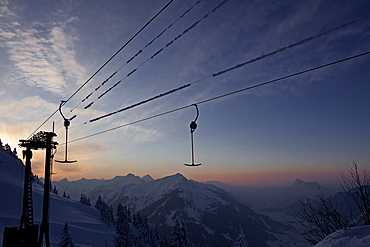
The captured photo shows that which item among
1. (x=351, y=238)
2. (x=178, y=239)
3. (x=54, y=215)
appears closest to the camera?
(x=351, y=238)

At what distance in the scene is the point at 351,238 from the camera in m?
6.95

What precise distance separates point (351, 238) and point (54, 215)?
91.0m

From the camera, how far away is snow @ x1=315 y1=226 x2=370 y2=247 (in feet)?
21.1

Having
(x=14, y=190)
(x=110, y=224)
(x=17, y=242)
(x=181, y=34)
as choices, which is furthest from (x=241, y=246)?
(x=14, y=190)

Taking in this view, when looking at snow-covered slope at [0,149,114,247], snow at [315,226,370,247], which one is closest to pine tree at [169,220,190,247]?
snow-covered slope at [0,149,114,247]

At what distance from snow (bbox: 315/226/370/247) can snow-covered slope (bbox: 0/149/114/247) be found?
53.8 m

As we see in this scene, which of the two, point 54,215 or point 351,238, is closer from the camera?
point 351,238

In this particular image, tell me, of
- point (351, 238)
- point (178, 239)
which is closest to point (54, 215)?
point (178, 239)

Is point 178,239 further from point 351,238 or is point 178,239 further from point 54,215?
point 54,215

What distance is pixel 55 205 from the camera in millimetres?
92250

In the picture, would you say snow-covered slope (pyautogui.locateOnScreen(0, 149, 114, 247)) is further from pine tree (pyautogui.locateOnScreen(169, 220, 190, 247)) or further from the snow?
the snow

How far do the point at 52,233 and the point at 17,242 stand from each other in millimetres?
50538

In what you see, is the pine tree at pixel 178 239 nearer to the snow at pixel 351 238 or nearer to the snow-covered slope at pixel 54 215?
the snow-covered slope at pixel 54 215

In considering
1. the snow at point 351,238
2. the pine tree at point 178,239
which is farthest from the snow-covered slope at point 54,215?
the snow at point 351,238
